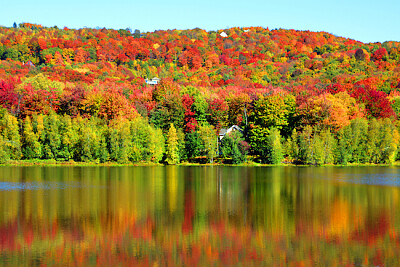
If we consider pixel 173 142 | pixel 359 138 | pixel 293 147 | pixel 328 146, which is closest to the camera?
pixel 328 146

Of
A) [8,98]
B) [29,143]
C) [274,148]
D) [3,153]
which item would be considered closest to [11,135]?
[29,143]

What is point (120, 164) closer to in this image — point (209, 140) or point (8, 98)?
point (209, 140)

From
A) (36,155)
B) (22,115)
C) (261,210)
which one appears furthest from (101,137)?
(261,210)

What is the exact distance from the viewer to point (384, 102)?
2908 inches

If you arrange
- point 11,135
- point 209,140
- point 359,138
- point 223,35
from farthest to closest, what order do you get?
1. point 223,35
2. point 359,138
3. point 209,140
4. point 11,135

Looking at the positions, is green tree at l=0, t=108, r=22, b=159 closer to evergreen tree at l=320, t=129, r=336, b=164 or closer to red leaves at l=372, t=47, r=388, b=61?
evergreen tree at l=320, t=129, r=336, b=164

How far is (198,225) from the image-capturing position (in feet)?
73.8

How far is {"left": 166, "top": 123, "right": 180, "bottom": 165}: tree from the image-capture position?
65938mm

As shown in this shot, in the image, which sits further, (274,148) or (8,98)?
(8,98)

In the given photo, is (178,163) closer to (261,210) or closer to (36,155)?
(36,155)

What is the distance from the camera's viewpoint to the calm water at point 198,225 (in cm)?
1739

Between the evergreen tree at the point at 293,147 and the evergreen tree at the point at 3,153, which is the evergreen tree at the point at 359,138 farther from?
the evergreen tree at the point at 3,153

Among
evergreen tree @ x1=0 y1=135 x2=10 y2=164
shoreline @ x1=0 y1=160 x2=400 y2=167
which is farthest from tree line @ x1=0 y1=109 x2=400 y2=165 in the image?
shoreline @ x1=0 y1=160 x2=400 y2=167

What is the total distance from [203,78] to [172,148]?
6847 cm
